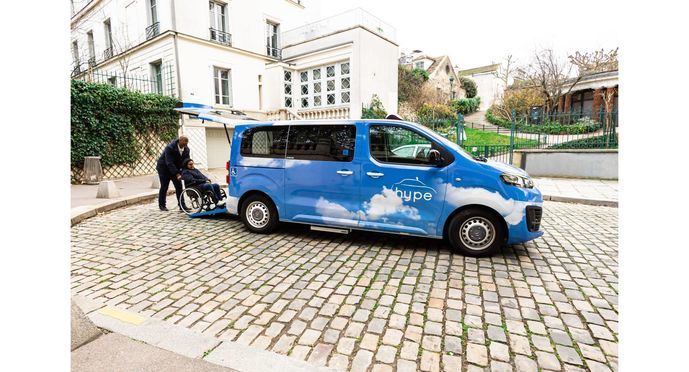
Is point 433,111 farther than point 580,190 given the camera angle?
Yes

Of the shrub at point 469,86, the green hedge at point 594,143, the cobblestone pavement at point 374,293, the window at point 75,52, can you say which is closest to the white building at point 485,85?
the shrub at point 469,86

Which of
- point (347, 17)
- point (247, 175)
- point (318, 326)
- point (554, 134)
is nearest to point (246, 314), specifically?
point (318, 326)

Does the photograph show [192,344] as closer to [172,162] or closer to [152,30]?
[172,162]

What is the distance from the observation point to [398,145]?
4.72 metres

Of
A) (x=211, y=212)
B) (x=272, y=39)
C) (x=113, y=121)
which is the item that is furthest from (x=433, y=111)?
(x=211, y=212)

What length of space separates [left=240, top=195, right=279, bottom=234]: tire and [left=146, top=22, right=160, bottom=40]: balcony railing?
15151 millimetres

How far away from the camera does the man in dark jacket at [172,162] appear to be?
705 centimetres

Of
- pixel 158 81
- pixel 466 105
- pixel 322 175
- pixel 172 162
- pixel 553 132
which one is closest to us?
pixel 322 175

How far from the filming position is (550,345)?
2.56 metres

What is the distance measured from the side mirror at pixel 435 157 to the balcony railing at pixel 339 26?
15.7 meters

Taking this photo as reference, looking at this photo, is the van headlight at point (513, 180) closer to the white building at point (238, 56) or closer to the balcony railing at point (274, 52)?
the white building at point (238, 56)

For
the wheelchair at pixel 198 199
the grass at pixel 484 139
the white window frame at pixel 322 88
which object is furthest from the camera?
the white window frame at pixel 322 88

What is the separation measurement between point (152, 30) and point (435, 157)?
17836mm
